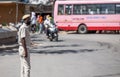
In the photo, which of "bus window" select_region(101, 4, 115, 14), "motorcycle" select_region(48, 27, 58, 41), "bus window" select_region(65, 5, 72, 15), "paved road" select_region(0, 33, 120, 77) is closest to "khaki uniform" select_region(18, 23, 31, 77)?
"paved road" select_region(0, 33, 120, 77)

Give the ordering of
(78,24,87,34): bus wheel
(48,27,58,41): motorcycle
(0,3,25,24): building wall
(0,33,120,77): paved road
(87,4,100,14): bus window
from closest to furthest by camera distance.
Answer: (0,33,120,77): paved road
(48,27,58,41): motorcycle
(78,24,87,34): bus wheel
(87,4,100,14): bus window
(0,3,25,24): building wall

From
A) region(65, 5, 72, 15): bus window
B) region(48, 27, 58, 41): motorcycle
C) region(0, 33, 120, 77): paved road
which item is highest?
region(65, 5, 72, 15): bus window

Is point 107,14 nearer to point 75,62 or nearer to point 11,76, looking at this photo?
point 75,62

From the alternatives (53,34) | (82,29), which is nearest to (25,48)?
(53,34)

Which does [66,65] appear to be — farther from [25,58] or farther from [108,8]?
[108,8]

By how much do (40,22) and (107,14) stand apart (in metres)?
7.37

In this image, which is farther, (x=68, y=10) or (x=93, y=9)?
(x=68, y=10)

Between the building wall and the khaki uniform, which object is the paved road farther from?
the building wall

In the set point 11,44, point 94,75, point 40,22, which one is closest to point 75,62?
point 94,75

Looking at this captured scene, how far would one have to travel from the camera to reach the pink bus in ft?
142

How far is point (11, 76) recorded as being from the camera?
14.1 metres

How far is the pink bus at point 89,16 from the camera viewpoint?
4331cm

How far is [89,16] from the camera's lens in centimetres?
4372

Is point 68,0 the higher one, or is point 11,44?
point 68,0
